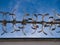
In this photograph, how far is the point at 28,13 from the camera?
1.92m

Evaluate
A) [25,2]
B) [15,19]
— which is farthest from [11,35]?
[25,2]

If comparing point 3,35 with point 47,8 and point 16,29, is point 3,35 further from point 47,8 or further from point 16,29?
point 47,8

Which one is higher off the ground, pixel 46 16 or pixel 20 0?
pixel 20 0

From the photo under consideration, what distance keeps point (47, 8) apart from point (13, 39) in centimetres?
45

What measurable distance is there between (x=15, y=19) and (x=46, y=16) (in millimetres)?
308

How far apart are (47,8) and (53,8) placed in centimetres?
6

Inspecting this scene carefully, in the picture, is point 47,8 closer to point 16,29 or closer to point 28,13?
point 28,13

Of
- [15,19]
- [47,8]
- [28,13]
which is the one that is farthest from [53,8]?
[15,19]

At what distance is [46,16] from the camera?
75.9 inches

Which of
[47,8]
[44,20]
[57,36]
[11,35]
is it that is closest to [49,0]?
[47,8]

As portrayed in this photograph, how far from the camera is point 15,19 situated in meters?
1.91

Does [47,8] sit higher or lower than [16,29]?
higher

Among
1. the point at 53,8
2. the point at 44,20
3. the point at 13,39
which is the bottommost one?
the point at 13,39

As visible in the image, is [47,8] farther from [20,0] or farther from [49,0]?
[20,0]
